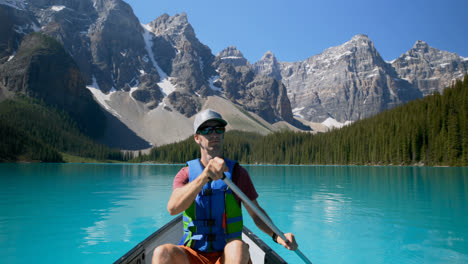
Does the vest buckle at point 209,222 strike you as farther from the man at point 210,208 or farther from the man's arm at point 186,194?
the man's arm at point 186,194

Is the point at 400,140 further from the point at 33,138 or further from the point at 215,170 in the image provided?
the point at 33,138

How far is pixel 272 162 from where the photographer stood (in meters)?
168

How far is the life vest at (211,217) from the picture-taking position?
4.04 metres

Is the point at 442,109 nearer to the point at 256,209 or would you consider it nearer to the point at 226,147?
the point at 256,209

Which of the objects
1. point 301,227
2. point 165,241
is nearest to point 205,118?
point 165,241

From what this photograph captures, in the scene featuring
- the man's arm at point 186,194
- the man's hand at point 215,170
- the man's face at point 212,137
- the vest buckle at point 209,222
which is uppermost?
the man's face at point 212,137

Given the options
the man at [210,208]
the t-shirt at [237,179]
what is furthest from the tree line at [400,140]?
the man at [210,208]

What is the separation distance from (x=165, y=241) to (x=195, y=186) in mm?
4435

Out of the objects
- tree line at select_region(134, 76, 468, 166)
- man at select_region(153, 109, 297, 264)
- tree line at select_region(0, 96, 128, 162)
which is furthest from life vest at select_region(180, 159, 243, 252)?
tree line at select_region(0, 96, 128, 162)

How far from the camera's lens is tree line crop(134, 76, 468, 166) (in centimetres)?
8394

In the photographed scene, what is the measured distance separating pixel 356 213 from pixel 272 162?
494 ft

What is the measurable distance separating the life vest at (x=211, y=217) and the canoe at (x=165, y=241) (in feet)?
4.28

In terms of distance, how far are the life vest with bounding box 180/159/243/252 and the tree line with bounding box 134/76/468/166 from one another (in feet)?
313

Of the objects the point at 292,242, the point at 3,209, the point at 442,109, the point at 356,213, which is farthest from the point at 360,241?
the point at 442,109
